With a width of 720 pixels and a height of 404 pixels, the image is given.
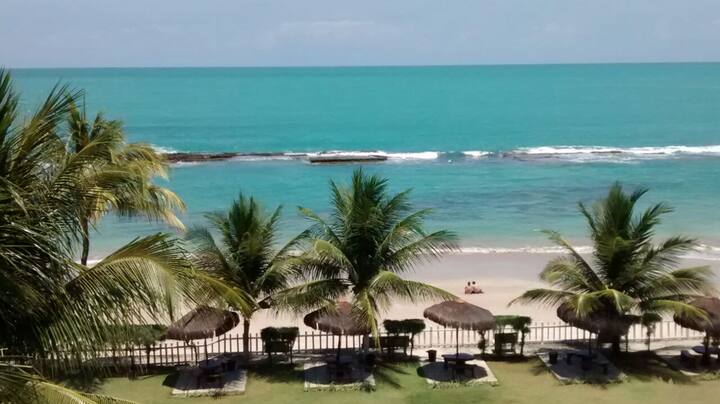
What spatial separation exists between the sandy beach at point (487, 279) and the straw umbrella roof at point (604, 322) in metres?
5.46

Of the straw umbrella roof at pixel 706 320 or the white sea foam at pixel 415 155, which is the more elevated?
the white sea foam at pixel 415 155

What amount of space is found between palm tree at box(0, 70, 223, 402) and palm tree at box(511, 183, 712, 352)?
11357mm

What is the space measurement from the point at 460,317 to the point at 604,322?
3.06 metres

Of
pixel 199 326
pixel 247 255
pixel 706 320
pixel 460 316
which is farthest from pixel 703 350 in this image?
pixel 199 326

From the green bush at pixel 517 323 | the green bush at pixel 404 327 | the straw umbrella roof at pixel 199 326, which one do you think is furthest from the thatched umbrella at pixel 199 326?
the green bush at pixel 517 323

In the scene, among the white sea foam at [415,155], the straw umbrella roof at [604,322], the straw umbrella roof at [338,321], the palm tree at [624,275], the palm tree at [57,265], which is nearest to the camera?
the palm tree at [57,265]

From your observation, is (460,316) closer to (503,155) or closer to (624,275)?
(624,275)

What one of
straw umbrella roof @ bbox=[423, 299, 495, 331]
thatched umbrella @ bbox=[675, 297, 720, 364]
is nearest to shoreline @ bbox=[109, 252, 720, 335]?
straw umbrella roof @ bbox=[423, 299, 495, 331]

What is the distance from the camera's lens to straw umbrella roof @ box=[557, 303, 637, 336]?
52.7ft

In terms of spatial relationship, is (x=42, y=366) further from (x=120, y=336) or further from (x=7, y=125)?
(x=7, y=125)

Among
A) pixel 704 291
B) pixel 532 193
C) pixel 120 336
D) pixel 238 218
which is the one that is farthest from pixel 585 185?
pixel 120 336

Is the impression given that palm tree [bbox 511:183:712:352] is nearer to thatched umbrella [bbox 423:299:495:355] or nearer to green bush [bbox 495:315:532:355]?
green bush [bbox 495:315:532:355]

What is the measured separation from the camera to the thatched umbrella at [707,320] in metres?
16.1

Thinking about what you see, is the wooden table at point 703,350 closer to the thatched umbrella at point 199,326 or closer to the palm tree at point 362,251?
the palm tree at point 362,251
